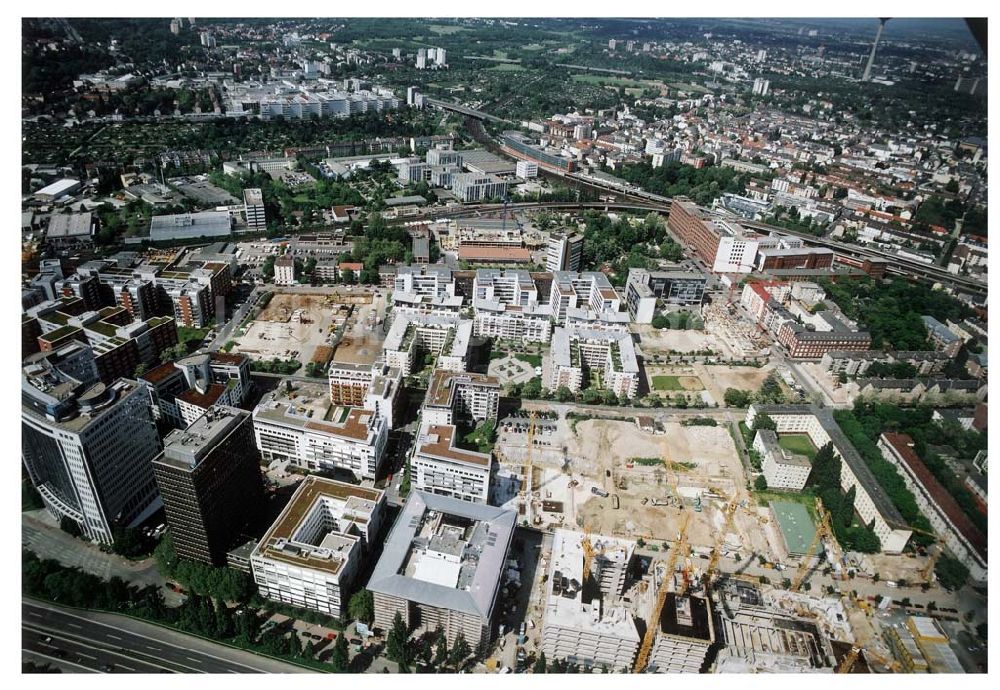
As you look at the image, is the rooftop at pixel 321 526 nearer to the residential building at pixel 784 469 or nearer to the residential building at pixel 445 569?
the residential building at pixel 445 569

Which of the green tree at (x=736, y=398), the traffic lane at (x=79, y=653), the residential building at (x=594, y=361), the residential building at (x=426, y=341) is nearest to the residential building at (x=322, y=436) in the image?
the residential building at (x=426, y=341)

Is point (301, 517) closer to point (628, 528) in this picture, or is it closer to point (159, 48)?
point (628, 528)

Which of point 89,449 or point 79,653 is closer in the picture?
point 79,653

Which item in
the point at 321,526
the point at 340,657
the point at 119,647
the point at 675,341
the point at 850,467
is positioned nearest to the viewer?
the point at 340,657

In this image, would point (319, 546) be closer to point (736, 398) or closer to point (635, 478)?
point (635, 478)

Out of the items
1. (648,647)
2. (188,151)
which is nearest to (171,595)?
(648,647)

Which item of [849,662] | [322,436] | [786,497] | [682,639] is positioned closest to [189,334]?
[322,436]
